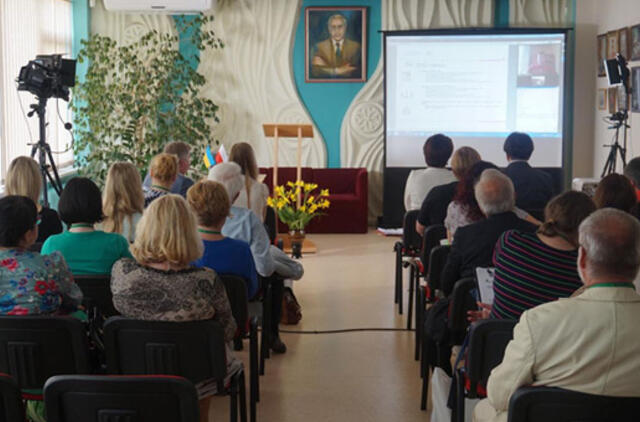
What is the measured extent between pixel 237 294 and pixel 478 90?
682 cm

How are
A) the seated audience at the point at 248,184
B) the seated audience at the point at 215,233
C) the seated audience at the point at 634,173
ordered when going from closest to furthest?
the seated audience at the point at 215,233 → the seated audience at the point at 634,173 → the seated audience at the point at 248,184

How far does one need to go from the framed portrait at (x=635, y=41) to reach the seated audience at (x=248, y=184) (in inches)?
186

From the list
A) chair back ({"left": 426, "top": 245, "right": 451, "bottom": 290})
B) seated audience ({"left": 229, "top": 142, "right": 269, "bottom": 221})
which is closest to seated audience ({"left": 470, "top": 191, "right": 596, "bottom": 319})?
chair back ({"left": 426, "top": 245, "right": 451, "bottom": 290})

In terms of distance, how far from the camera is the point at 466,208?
441cm

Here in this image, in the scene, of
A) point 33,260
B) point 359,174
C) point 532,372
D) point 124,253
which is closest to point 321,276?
point 359,174

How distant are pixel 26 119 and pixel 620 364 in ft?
22.3

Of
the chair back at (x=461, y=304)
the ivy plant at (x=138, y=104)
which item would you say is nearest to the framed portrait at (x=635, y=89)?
the ivy plant at (x=138, y=104)

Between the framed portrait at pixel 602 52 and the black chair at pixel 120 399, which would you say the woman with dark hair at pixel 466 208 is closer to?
the black chair at pixel 120 399

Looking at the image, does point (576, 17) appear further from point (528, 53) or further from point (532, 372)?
point (532, 372)

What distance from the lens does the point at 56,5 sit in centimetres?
894

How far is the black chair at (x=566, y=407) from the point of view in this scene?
2117mm

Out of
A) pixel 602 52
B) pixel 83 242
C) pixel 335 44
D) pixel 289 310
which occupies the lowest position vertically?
pixel 289 310

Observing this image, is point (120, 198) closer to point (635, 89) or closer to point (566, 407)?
point (566, 407)

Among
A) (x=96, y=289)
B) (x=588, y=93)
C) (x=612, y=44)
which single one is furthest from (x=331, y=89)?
(x=96, y=289)
